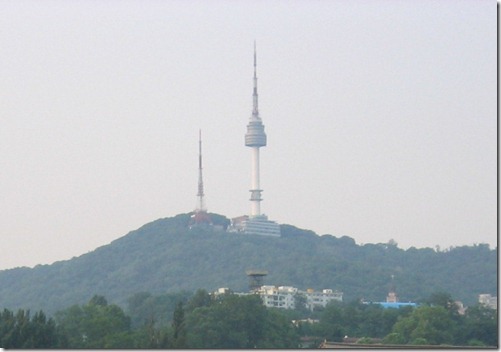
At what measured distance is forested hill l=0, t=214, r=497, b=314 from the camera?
16438 centimetres

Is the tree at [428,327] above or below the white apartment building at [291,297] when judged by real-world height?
below

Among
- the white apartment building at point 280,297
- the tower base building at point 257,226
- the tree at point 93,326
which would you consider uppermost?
the tower base building at point 257,226

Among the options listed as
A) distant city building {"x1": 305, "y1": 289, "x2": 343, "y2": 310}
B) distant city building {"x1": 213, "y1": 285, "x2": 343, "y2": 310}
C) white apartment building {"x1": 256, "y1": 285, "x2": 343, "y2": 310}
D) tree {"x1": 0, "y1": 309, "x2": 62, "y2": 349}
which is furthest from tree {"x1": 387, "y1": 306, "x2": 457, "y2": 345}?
distant city building {"x1": 305, "y1": 289, "x2": 343, "y2": 310}

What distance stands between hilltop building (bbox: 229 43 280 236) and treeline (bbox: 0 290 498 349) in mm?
88882

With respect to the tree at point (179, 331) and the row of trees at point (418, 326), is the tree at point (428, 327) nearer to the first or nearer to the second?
the row of trees at point (418, 326)

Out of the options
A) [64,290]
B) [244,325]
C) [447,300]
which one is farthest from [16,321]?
[64,290]

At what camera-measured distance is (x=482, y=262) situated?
176750mm

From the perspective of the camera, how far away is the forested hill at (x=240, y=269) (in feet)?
539

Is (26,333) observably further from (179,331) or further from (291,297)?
(291,297)

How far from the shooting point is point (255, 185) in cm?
18900

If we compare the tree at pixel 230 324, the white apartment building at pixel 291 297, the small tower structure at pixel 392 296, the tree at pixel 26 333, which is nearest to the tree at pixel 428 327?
the tree at pixel 230 324

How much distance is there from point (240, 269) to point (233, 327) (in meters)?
105

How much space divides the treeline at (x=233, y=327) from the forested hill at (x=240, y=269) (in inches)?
2538

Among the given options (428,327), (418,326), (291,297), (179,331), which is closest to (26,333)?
(179,331)
